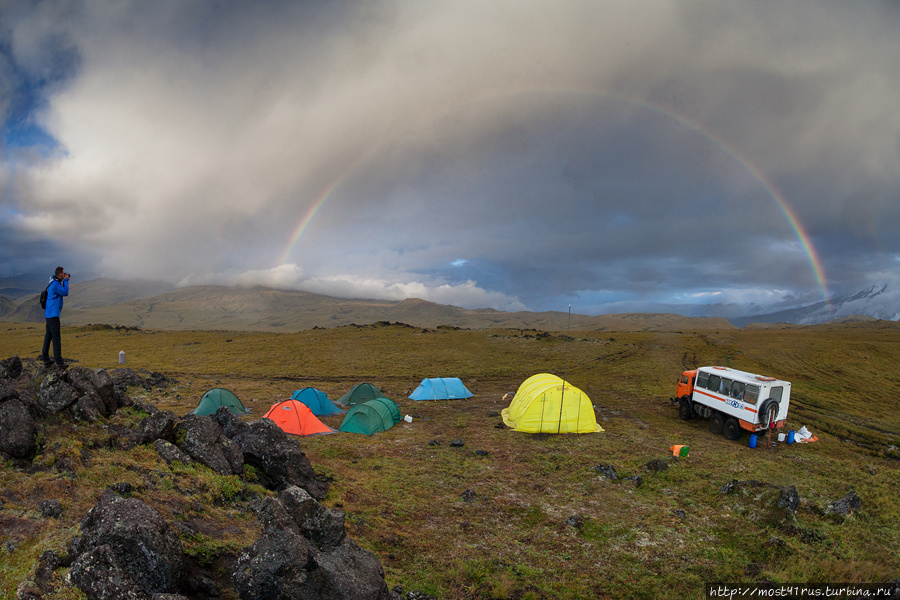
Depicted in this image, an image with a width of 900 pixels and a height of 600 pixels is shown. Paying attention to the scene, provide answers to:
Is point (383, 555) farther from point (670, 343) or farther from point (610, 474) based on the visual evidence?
point (670, 343)

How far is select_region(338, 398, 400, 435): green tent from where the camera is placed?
2277cm

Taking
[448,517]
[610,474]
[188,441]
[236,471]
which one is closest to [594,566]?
[448,517]

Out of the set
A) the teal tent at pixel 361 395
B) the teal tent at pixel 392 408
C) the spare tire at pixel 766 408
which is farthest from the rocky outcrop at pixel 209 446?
the spare tire at pixel 766 408

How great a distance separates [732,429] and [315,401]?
26295 millimetres

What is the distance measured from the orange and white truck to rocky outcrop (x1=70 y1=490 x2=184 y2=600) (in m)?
26.0

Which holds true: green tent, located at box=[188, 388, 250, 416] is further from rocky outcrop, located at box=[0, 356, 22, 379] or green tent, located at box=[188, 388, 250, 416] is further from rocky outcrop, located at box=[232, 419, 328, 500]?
rocky outcrop, located at box=[232, 419, 328, 500]

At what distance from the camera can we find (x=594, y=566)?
33.0ft

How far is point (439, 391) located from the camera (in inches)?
1335

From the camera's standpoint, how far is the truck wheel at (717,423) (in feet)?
79.4

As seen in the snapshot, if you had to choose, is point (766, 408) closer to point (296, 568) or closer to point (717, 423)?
point (717, 423)

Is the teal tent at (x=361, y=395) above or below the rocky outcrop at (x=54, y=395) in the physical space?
below

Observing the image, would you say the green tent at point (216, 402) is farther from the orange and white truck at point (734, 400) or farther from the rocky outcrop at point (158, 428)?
the orange and white truck at point (734, 400)

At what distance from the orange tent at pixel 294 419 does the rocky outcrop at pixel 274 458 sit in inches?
383

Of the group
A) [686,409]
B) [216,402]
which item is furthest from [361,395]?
[686,409]
